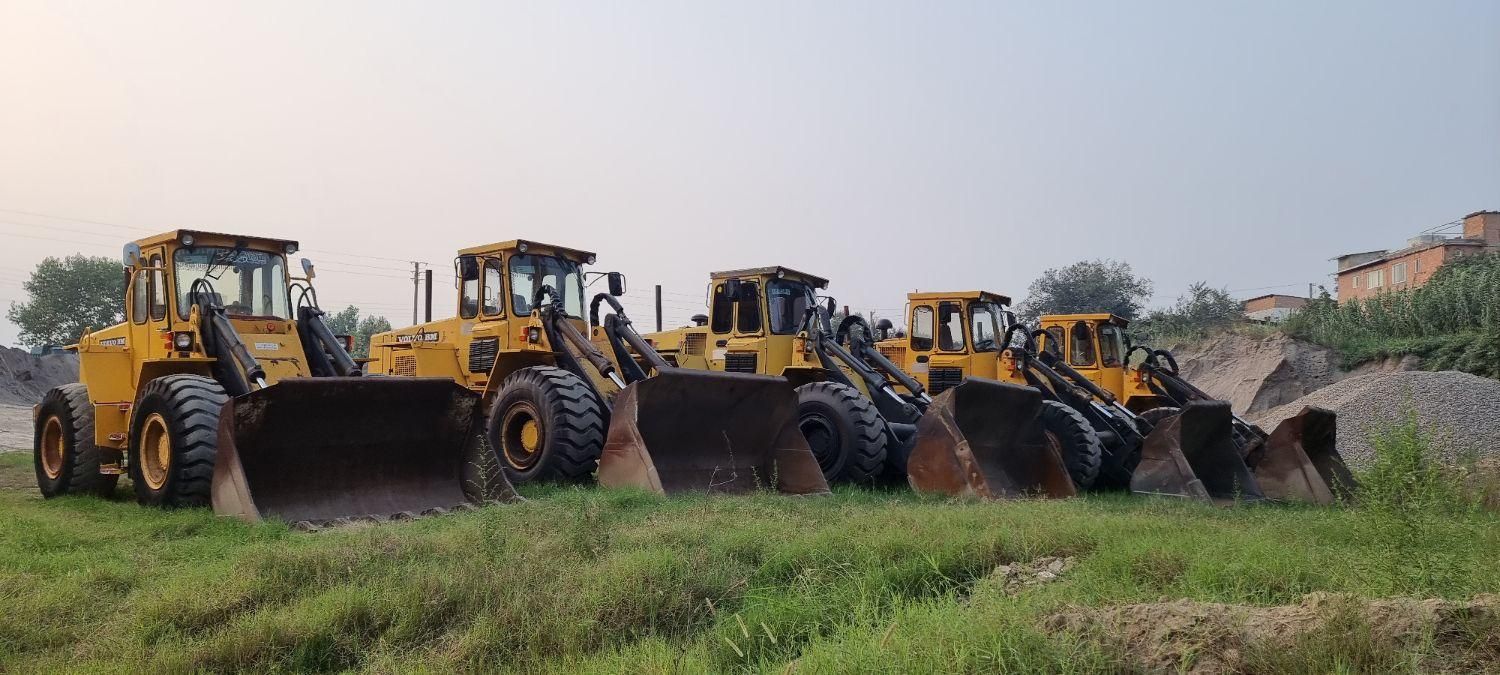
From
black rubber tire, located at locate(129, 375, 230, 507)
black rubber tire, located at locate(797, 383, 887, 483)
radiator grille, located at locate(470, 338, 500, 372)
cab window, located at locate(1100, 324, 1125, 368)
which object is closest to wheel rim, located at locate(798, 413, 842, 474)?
black rubber tire, located at locate(797, 383, 887, 483)

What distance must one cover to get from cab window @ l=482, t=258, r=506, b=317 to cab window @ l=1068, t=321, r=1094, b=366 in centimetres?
973

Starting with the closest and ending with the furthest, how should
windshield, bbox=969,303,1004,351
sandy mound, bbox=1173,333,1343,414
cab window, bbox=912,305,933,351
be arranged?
windshield, bbox=969,303,1004,351
cab window, bbox=912,305,933,351
sandy mound, bbox=1173,333,1343,414

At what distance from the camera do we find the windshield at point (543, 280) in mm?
10938

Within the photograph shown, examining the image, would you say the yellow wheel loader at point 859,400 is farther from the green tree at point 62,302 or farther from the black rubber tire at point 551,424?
the green tree at point 62,302

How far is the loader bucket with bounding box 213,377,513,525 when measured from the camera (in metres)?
7.03

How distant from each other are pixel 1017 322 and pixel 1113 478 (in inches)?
107

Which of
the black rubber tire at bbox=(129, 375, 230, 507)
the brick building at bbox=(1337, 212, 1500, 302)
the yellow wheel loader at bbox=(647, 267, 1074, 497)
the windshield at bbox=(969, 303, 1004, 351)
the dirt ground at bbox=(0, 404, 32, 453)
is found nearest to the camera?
the black rubber tire at bbox=(129, 375, 230, 507)

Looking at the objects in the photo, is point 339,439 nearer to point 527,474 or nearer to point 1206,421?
point 527,474

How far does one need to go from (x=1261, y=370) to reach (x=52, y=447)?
26.8 m

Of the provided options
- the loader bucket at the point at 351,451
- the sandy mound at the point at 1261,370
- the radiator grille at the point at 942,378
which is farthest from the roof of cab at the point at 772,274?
the sandy mound at the point at 1261,370

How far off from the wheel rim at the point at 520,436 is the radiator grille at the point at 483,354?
1.27m

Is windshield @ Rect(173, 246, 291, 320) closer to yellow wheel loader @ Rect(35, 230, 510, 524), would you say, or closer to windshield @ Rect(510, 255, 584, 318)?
yellow wheel loader @ Rect(35, 230, 510, 524)

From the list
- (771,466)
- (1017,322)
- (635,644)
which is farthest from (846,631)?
(1017,322)

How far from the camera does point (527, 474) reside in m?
9.27
